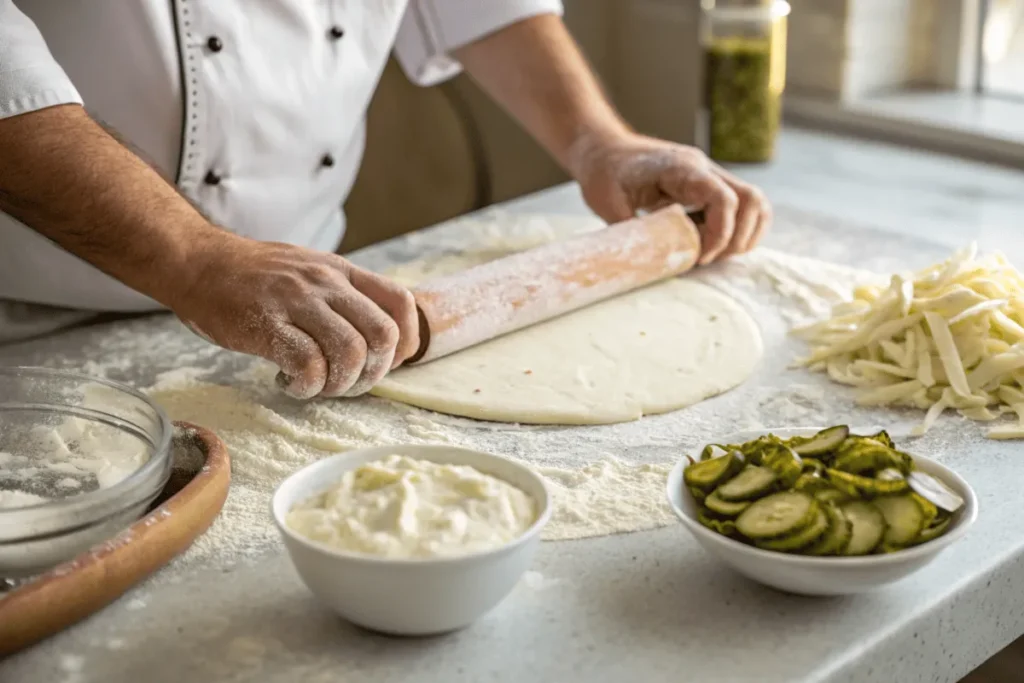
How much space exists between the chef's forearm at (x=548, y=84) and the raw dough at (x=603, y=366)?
41 cm

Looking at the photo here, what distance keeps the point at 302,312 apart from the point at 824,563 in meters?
0.68

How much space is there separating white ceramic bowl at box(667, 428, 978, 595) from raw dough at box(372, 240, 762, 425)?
1.41 feet

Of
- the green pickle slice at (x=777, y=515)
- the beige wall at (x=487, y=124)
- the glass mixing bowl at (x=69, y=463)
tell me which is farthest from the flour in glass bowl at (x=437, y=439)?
the beige wall at (x=487, y=124)

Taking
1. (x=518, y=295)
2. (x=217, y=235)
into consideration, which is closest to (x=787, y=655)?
(x=518, y=295)

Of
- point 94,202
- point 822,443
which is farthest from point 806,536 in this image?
point 94,202

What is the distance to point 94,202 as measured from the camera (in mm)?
1442

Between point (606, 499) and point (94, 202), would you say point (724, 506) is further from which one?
point (94, 202)

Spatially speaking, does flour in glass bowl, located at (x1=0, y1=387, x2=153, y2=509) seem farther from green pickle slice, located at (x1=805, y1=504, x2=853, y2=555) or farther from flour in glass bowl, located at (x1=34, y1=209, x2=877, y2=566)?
green pickle slice, located at (x1=805, y1=504, x2=853, y2=555)

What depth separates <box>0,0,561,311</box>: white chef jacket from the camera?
64.9 inches

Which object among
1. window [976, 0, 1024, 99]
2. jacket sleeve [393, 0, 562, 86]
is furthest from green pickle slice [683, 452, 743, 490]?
window [976, 0, 1024, 99]

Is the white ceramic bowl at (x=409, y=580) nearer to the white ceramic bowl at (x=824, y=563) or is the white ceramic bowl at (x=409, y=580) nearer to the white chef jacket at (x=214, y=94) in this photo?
the white ceramic bowl at (x=824, y=563)

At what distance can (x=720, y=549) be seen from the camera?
99 centimetres

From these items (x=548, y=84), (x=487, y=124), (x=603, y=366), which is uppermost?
(x=548, y=84)

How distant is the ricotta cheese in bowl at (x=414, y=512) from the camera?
95 centimetres
